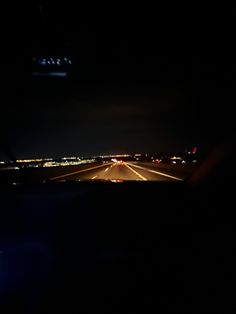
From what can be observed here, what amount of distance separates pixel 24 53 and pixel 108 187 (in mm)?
6918

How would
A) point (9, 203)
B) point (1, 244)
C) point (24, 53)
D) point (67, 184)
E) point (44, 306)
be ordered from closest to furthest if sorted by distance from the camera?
point (44, 306) < point (1, 244) < point (9, 203) < point (67, 184) < point (24, 53)

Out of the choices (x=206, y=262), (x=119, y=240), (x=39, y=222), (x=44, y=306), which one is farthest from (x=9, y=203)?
(x=206, y=262)

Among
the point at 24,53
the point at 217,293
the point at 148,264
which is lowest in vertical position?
the point at 217,293

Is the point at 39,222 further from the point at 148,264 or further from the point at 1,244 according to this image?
the point at 148,264

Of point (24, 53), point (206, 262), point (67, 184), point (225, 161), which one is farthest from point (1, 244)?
point (24, 53)

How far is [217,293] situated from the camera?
8.95ft

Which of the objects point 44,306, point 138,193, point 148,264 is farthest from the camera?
point 138,193

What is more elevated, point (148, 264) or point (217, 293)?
point (148, 264)

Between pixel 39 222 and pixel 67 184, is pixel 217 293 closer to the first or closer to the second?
pixel 39 222

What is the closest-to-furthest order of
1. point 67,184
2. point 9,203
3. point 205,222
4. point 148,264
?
point 148,264 → point 205,222 → point 9,203 → point 67,184

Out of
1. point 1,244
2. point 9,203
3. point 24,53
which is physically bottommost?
point 1,244

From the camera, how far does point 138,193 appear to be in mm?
4902

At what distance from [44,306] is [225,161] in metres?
2.95

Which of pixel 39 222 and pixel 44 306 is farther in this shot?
pixel 39 222
